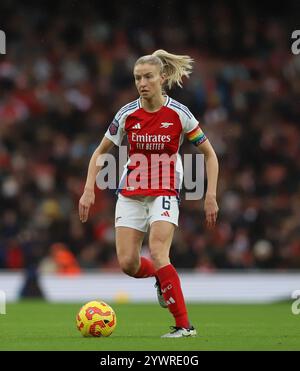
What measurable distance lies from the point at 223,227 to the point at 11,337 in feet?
33.4

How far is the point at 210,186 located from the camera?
862cm

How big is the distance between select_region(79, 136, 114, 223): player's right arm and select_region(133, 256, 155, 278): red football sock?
74 cm

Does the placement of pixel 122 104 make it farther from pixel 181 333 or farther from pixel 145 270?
pixel 181 333

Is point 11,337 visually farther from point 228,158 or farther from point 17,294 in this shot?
point 228,158

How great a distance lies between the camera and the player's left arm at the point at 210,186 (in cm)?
845

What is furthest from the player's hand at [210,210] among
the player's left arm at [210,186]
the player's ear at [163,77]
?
the player's ear at [163,77]

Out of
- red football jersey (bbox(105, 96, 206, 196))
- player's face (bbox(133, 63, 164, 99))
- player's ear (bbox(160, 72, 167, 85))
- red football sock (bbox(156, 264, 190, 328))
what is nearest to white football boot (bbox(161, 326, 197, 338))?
red football sock (bbox(156, 264, 190, 328))

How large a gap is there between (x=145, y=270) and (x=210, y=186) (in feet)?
3.60

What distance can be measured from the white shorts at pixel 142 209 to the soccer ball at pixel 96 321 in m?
0.74

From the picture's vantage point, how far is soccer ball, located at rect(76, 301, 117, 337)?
8570 mm

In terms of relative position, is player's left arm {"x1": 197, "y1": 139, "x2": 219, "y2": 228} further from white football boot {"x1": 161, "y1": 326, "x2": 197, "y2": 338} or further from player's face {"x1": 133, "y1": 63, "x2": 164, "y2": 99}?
white football boot {"x1": 161, "y1": 326, "x2": 197, "y2": 338}

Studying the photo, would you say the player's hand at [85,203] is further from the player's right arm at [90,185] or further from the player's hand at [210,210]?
the player's hand at [210,210]

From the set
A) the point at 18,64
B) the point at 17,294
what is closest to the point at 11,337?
the point at 17,294
